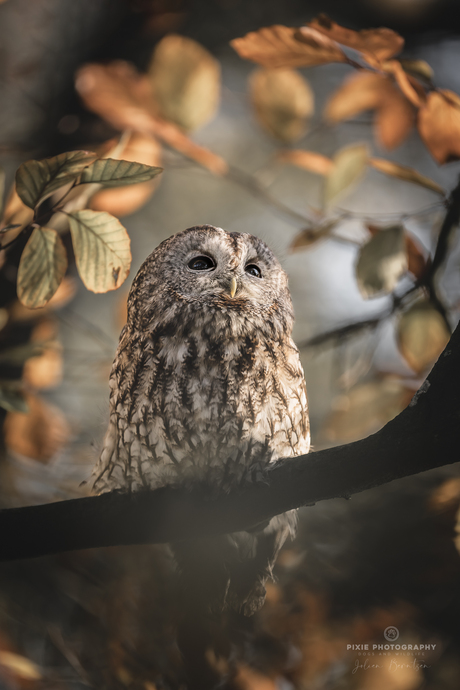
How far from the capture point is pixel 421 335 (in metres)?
0.96

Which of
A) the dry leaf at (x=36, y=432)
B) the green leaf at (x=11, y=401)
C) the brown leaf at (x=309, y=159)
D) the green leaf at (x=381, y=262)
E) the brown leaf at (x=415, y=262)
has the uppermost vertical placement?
the brown leaf at (x=309, y=159)

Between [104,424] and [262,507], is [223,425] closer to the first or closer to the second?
[262,507]

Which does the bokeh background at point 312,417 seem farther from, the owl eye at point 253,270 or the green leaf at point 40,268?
the green leaf at point 40,268

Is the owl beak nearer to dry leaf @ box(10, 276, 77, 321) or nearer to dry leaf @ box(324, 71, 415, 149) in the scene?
dry leaf @ box(10, 276, 77, 321)

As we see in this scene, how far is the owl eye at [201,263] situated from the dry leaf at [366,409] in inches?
18.8

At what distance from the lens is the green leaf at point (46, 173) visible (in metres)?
0.62

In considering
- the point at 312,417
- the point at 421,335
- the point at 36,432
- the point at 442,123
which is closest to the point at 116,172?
the point at 442,123

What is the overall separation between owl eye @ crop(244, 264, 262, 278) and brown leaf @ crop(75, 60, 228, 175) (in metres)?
0.26

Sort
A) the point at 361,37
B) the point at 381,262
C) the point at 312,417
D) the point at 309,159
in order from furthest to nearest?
the point at 312,417
the point at 309,159
the point at 381,262
the point at 361,37

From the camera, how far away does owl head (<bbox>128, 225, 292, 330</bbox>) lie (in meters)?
1.00

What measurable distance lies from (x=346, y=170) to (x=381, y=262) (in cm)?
25

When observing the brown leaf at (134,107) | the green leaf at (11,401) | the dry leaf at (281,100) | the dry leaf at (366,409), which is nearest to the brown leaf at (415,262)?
the dry leaf at (366,409)

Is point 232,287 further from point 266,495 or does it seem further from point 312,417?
point 312,417

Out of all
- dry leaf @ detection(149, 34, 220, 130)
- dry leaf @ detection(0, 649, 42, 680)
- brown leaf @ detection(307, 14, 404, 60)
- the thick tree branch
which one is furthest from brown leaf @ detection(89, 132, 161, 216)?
dry leaf @ detection(0, 649, 42, 680)
